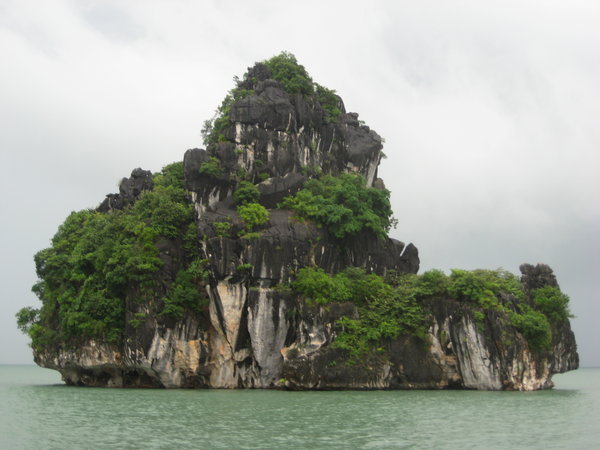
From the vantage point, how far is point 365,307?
86.6 ft

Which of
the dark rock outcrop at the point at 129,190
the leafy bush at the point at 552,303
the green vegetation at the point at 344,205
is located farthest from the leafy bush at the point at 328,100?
the leafy bush at the point at 552,303

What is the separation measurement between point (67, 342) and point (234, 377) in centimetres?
843

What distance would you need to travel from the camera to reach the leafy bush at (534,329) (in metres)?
25.2

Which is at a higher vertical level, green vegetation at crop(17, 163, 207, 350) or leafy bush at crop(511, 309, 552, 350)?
green vegetation at crop(17, 163, 207, 350)

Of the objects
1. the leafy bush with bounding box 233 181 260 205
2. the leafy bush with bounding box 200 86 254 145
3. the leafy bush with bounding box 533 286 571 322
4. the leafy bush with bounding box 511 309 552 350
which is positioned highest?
the leafy bush with bounding box 200 86 254 145

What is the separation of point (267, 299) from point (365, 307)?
4.56 metres

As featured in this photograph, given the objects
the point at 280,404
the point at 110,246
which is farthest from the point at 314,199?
the point at 280,404

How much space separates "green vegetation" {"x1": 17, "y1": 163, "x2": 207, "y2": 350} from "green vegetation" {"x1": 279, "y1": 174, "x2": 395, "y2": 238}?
5856 millimetres

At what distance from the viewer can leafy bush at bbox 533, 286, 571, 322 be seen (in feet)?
90.5

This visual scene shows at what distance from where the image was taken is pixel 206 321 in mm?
27109

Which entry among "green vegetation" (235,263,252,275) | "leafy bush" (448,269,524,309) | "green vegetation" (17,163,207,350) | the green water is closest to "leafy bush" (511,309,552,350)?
"leafy bush" (448,269,524,309)

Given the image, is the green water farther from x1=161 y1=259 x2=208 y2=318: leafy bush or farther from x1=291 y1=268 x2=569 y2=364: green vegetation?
x1=161 y1=259 x2=208 y2=318: leafy bush

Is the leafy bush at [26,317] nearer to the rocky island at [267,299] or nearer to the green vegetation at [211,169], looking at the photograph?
the rocky island at [267,299]

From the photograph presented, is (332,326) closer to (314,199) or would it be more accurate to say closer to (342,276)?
(342,276)
